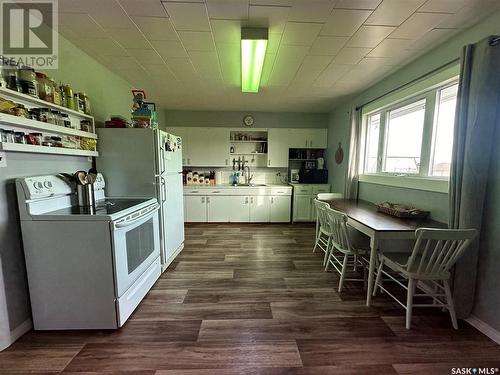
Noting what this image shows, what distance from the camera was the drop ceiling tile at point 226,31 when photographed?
1.82 m

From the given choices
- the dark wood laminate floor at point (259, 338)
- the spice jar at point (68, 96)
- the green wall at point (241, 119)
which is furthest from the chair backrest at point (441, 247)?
the green wall at point (241, 119)

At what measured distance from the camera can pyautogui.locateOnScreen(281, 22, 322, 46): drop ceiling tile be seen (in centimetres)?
184

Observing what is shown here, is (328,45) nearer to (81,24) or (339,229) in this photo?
(339,229)

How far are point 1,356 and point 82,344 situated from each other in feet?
1.52

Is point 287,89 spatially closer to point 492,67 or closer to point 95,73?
point 492,67

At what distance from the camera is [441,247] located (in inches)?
65.8

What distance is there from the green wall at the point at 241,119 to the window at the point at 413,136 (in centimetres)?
165

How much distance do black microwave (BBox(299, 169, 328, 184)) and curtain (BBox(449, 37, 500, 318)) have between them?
3.03 metres

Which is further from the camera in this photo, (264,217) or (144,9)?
(264,217)

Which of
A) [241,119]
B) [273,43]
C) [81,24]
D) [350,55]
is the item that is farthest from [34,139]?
[241,119]

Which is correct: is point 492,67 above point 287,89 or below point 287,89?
below

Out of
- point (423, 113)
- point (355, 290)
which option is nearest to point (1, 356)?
point (355, 290)

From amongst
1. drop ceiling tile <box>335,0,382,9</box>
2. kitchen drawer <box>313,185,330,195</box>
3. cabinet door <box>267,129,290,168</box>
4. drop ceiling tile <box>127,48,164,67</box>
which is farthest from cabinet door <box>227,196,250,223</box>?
drop ceiling tile <box>335,0,382,9</box>

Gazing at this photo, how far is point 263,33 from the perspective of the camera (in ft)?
6.21
